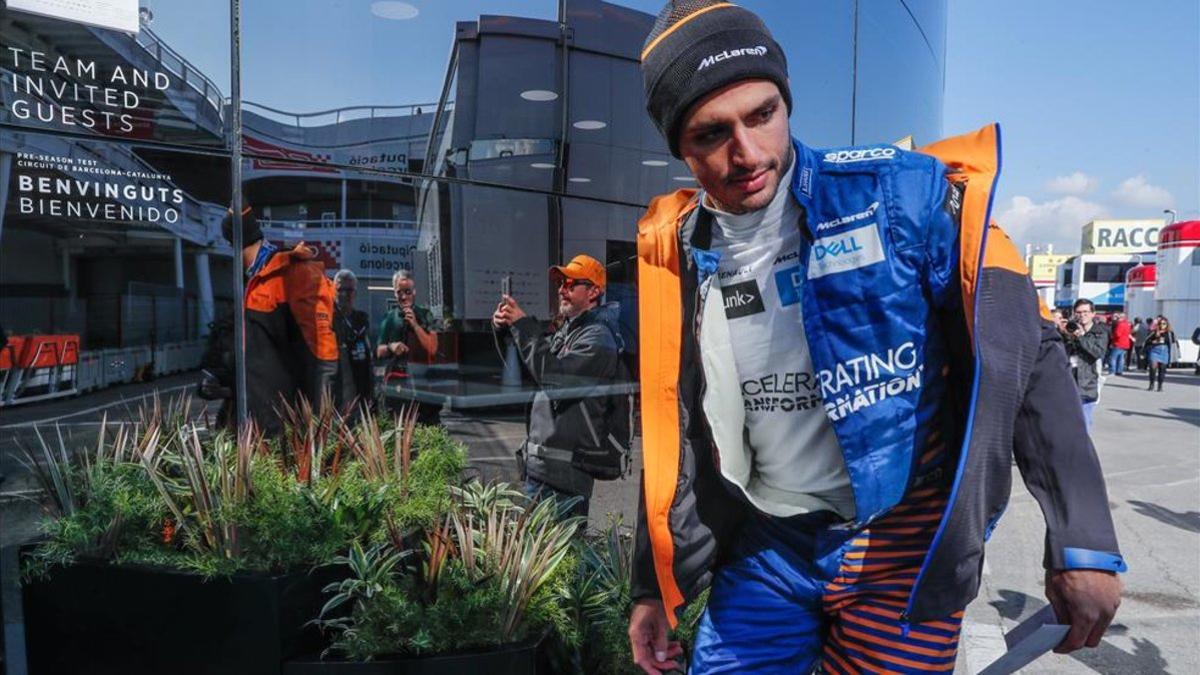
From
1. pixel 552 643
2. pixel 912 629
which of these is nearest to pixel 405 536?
pixel 552 643

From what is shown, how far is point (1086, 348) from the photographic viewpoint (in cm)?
821

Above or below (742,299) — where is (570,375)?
below

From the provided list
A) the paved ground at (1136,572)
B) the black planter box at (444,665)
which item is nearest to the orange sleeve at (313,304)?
the black planter box at (444,665)

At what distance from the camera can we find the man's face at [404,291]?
11.5 feet

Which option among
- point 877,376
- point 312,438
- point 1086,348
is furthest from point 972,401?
point 1086,348

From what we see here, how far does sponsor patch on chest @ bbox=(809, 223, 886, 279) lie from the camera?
1593 millimetres

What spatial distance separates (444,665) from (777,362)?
1265 millimetres

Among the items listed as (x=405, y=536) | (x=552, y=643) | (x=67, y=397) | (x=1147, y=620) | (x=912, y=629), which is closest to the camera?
(x=912, y=629)

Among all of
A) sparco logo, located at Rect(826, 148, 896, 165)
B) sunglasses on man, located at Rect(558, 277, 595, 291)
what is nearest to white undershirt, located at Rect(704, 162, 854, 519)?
sparco logo, located at Rect(826, 148, 896, 165)

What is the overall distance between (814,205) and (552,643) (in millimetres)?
1585

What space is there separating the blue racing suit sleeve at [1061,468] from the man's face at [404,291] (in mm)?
2594

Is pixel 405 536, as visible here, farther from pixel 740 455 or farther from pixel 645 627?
pixel 740 455

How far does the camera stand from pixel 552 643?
2.52 m

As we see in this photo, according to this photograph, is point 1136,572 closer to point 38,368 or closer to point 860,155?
point 860,155
